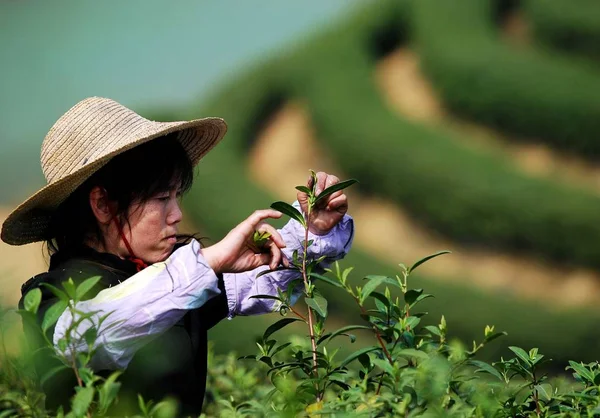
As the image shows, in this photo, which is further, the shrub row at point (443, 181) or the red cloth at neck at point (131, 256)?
the shrub row at point (443, 181)

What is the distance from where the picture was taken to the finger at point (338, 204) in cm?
209

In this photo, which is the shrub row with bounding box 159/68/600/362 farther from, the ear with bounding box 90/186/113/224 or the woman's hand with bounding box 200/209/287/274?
the woman's hand with bounding box 200/209/287/274

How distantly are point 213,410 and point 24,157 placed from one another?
6888mm

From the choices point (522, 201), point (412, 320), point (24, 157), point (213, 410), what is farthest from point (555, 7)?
point (412, 320)

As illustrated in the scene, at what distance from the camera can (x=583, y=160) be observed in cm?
804

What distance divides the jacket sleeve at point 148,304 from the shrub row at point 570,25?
724 cm

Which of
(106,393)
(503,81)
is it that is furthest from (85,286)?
(503,81)

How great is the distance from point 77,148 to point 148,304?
569mm

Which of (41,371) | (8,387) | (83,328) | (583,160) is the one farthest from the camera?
(583,160)

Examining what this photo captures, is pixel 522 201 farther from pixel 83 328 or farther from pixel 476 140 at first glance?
pixel 83 328

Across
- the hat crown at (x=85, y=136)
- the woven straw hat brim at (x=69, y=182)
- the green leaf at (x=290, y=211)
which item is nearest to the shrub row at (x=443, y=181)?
the woven straw hat brim at (x=69, y=182)

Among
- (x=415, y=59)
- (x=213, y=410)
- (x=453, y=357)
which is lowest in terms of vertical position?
(x=415, y=59)

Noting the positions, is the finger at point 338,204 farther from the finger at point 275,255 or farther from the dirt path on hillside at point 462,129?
the dirt path on hillside at point 462,129

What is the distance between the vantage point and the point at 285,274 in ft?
7.25
